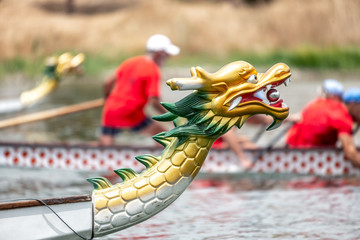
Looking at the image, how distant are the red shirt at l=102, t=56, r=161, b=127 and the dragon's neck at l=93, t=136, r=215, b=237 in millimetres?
4262

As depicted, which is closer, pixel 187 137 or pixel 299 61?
pixel 187 137

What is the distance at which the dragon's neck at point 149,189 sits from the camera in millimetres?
4527

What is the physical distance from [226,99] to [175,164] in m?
0.47

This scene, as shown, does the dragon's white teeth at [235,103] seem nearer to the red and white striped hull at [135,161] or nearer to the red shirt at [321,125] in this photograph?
the red shirt at [321,125]

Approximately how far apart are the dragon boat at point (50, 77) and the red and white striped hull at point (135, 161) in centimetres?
247

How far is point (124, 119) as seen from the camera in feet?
29.9

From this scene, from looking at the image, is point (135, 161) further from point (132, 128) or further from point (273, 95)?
point (273, 95)

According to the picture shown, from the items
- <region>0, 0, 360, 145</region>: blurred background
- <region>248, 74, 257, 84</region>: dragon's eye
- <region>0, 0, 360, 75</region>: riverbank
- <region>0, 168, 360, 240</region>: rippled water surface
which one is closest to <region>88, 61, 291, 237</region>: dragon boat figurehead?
<region>248, 74, 257, 84</region>: dragon's eye

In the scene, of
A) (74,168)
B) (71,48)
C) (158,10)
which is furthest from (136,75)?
(158,10)

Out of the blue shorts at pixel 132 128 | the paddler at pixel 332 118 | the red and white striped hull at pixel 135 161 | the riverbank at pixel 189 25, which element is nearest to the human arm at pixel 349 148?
the paddler at pixel 332 118

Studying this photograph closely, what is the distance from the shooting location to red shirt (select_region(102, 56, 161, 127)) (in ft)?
29.0

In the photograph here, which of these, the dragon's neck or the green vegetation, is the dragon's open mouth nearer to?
the dragon's neck

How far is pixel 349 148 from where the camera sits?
28.3ft

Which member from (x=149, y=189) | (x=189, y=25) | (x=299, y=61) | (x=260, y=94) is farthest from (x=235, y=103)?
(x=189, y=25)
